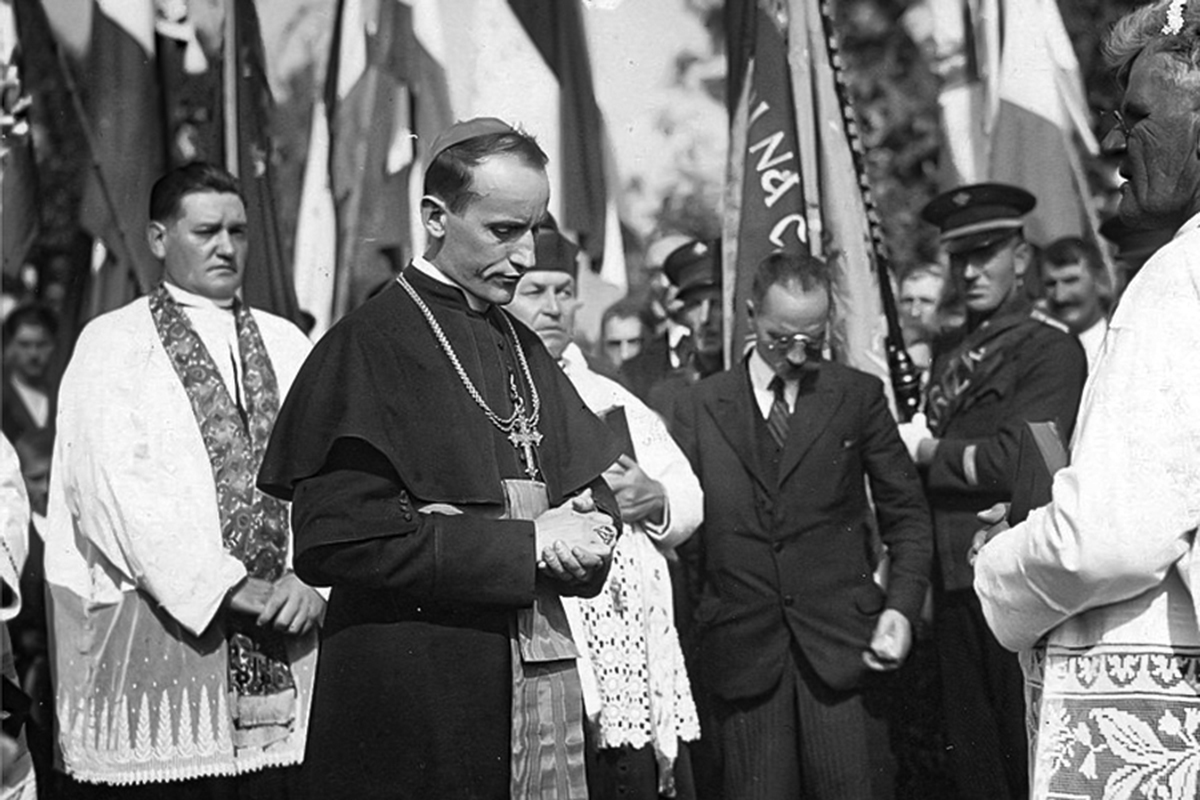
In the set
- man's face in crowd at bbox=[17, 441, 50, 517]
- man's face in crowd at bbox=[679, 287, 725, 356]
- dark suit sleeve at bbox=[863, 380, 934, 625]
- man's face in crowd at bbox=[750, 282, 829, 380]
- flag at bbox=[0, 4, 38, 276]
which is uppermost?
flag at bbox=[0, 4, 38, 276]

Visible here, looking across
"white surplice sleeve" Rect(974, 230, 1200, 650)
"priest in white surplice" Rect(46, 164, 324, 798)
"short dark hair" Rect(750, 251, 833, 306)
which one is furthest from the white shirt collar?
"white surplice sleeve" Rect(974, 230, 1200, 650)

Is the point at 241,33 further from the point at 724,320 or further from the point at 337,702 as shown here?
the point at 337,702

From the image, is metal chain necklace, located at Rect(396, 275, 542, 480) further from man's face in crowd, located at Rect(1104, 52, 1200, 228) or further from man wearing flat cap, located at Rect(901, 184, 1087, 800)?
man wearing flat cap, located at Rect(901, 184, 1087, 800)

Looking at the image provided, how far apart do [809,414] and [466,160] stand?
2069 mm

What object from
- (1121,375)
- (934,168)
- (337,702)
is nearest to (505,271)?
(337,702)

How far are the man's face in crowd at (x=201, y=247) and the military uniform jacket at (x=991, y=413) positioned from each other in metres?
2.46

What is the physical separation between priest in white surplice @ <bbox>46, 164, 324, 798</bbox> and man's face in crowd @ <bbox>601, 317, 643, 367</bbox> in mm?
1810

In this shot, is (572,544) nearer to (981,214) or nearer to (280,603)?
(280,603)

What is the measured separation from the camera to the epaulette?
5914mm

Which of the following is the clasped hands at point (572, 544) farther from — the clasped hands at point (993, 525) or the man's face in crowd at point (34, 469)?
the man's face in crowd at point (34, 469)

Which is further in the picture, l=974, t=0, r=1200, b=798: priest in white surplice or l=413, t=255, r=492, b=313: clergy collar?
l=413, t=255, r=492, b=313: clergy collar

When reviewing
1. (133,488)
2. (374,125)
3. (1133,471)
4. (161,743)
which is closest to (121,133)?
(374,125)

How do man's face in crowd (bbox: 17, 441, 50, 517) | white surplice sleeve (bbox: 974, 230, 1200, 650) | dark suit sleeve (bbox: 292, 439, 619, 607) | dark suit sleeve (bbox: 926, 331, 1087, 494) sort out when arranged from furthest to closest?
Result: 1. man's face in crowd (bbox: 17, 441, 50, 517)
2. dark suit sleeve (bbox: 926, 331, 1087, 494)
3. dark suit sleeve (bbox: 292, 439, 619, 607)
4. white surplice sleeve (bbox: 974, 230, 1200, 650)

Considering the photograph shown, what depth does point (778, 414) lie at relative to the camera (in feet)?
17.6
